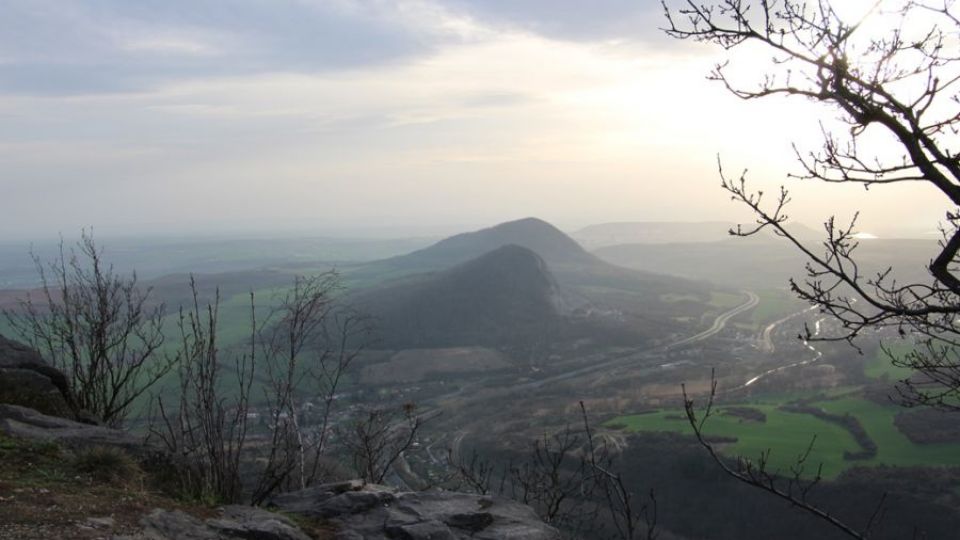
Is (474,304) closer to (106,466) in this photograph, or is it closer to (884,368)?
(884,368)

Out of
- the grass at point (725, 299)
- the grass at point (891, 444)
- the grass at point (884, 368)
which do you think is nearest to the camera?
the grass at point (891, 444)

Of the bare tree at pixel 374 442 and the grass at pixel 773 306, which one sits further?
the grass at pixel 773 306

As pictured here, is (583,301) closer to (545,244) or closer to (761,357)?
(761,357)

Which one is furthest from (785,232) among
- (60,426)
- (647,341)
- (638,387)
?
(647,341)

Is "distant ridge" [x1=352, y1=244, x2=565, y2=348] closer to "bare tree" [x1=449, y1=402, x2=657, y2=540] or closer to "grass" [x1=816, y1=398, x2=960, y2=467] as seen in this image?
"grass" [x1=816, y1=398, x2=960, y2=467]

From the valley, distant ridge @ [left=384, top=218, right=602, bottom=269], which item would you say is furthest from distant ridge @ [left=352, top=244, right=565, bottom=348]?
distant ridge @ [left=384, top=218, right=602, bottom=269]

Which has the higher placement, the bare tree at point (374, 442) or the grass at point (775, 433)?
the bare tree at point (374, 442)

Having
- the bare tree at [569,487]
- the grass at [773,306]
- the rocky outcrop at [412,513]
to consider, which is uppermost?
the rocky outcrop at [412,513]

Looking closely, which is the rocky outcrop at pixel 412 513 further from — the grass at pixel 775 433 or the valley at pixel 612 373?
the grass at pixel 775 433

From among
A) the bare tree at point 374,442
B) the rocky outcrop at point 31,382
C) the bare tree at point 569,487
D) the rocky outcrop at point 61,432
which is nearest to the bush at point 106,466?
the rocky outcrop at point 61,432
